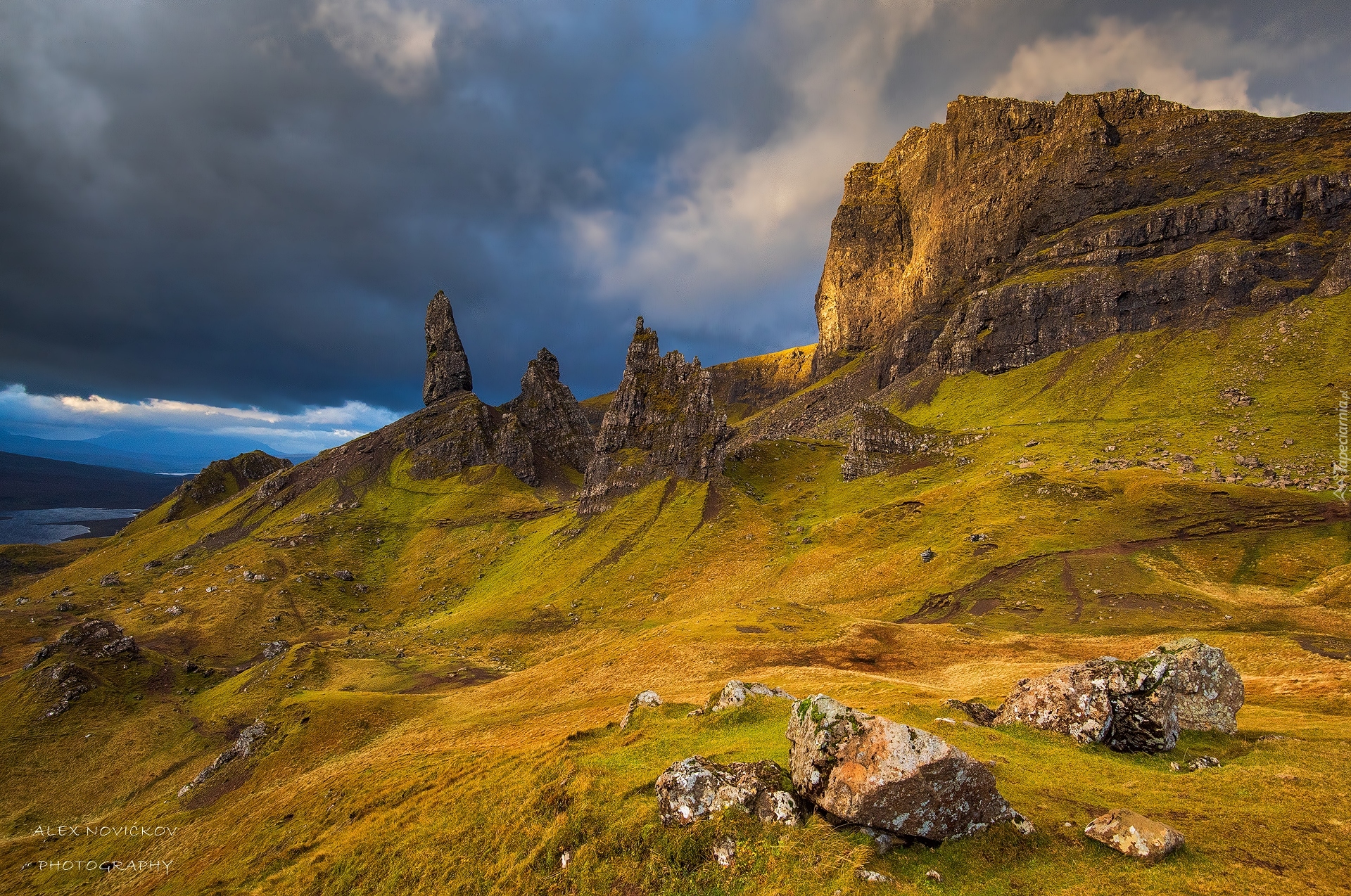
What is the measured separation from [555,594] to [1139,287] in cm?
22751

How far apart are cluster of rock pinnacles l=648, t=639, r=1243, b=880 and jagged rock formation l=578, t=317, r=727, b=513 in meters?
124

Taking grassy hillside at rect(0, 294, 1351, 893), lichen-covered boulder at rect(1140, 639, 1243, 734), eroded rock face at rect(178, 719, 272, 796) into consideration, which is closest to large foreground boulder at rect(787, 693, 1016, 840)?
grassy hillside at rect(0, 294, 1351, 893)

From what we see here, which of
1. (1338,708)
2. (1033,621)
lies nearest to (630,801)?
(1338,708)

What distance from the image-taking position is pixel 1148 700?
2558cm

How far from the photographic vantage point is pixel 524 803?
2636 cm

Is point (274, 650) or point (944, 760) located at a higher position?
point (944, 760)

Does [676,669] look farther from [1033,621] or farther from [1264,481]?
[1264,481]

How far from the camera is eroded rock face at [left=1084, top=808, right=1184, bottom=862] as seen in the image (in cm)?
1486

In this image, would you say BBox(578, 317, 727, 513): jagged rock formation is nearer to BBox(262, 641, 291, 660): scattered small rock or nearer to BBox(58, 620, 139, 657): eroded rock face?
BBox(262, 641, 291, 660): scattered small rock

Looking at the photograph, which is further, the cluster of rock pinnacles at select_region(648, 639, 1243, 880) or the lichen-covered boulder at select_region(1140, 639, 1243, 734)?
the lichen-covered boulder at select_region(1140, 639, 1243, 734)

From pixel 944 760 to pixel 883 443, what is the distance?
146313mm

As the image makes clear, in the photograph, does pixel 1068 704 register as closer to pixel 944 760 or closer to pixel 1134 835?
pixel 1134 835

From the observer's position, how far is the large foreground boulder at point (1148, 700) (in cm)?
2544

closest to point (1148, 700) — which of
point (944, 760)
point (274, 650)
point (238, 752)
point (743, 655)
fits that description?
point (944, 760)
